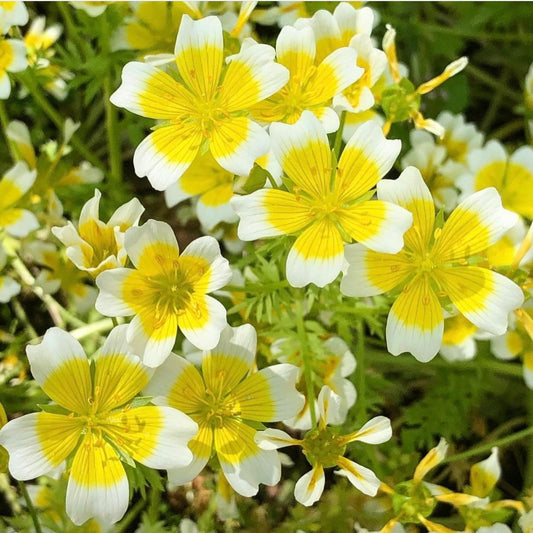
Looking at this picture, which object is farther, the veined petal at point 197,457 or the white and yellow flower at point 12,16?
the white and yellow flower at point 12,16

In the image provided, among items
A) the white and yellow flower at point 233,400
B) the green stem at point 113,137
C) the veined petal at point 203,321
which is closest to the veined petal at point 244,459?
the white and yellow flower at point 233,400

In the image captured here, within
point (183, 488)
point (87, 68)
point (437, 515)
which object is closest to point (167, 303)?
point (87, 68)

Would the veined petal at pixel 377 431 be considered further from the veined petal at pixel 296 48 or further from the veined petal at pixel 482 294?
the veined petal at pixel 296 48

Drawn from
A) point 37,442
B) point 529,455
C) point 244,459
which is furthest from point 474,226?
point 529,455

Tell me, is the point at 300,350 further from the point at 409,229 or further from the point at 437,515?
the point at 437,515

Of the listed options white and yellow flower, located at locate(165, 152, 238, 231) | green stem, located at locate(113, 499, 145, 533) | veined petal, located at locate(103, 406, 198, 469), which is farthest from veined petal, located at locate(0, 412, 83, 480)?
white and yellow flower, located at locate(165, 152, 238, 231)

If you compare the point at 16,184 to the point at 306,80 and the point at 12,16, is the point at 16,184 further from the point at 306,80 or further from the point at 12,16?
the point at 306,80
